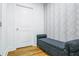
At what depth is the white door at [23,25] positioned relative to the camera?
3.00m

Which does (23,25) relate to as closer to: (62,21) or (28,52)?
(28,52)

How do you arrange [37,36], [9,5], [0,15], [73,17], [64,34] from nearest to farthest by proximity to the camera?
[0,15], [73,17], [64,34], [9,5], [37,36]

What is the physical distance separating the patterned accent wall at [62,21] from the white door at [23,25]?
0.64 metres

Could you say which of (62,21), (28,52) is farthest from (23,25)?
(62,21)

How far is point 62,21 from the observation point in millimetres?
2502

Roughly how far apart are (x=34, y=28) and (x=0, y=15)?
1462 millimetres

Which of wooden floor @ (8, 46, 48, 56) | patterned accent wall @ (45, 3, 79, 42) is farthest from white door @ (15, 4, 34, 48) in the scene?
patterned accent wall @ (45, 3, 79, 42)

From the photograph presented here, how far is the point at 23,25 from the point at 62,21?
138 cm

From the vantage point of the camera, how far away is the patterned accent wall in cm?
213

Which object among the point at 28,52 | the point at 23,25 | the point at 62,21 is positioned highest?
the point at 62,21

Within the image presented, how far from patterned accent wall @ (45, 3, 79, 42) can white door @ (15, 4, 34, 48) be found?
64 cm

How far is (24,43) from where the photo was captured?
10.1 ft

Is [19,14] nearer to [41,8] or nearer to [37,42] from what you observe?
[41,8]

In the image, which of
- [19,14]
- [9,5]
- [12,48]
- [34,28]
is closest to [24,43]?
[12,48]
